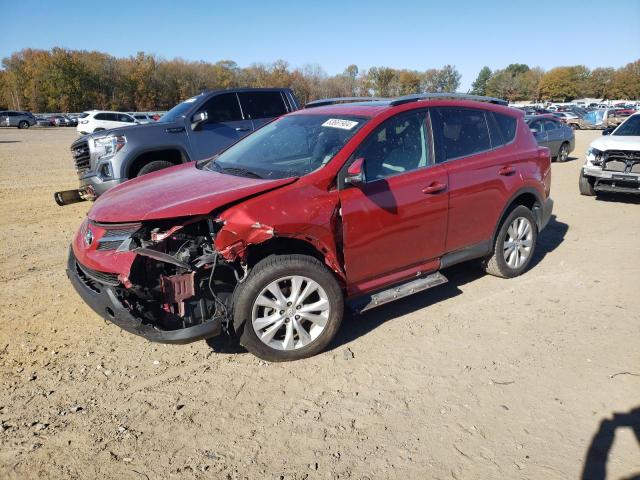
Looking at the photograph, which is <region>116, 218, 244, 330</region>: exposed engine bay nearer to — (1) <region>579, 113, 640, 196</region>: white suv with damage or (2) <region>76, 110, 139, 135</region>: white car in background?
(1) <region>579, 113, 640, 196</region>: white suv with damage

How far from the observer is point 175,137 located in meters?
7.80

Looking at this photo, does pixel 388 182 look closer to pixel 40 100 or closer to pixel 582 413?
pixel 582 413

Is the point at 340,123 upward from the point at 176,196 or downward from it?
upward

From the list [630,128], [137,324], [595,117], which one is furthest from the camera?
[595,117]

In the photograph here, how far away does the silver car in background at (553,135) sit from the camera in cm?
1552

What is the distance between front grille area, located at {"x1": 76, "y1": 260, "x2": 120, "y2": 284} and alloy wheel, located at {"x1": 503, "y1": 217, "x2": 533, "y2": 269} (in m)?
3.82

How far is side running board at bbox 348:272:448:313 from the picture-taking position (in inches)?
154

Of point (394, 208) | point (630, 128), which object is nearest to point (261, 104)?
point (394, 208)

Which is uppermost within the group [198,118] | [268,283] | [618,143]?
[198,118]

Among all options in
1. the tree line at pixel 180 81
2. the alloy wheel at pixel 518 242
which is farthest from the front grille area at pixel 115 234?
the tree line at pixel 180 81

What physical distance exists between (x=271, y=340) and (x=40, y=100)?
82655mm

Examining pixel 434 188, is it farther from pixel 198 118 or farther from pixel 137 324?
pixel 198 118

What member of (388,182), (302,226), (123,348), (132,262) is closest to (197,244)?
(132,262)

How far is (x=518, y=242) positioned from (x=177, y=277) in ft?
12.1
